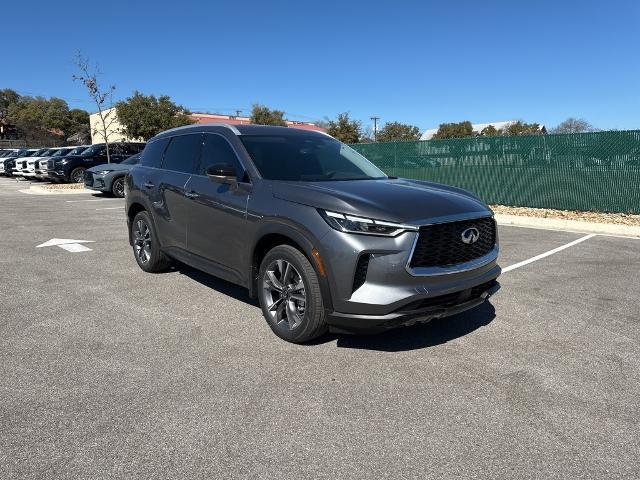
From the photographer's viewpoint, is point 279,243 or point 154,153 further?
point 154,153

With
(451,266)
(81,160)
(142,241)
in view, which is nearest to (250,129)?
(142,241)

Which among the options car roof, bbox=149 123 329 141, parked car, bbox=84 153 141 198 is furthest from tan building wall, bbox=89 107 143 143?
car roof, bbox=149 123 329 141

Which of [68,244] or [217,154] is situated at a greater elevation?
[217,154]

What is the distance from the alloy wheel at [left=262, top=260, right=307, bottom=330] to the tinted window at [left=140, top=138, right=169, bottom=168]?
2.67 metres

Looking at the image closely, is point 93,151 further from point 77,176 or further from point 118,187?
point 118,187

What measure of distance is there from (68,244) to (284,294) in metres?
5.86

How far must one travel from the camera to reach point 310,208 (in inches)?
149

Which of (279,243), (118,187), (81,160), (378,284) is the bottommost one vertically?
(118,187)

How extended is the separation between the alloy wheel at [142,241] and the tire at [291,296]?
257cm

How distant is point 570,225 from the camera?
11.1 m

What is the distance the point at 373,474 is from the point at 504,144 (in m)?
13.6

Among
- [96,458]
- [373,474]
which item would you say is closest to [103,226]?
[96,458]

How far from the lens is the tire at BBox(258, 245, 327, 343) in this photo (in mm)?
3744

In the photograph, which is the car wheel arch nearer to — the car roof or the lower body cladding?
the lower body cladding
